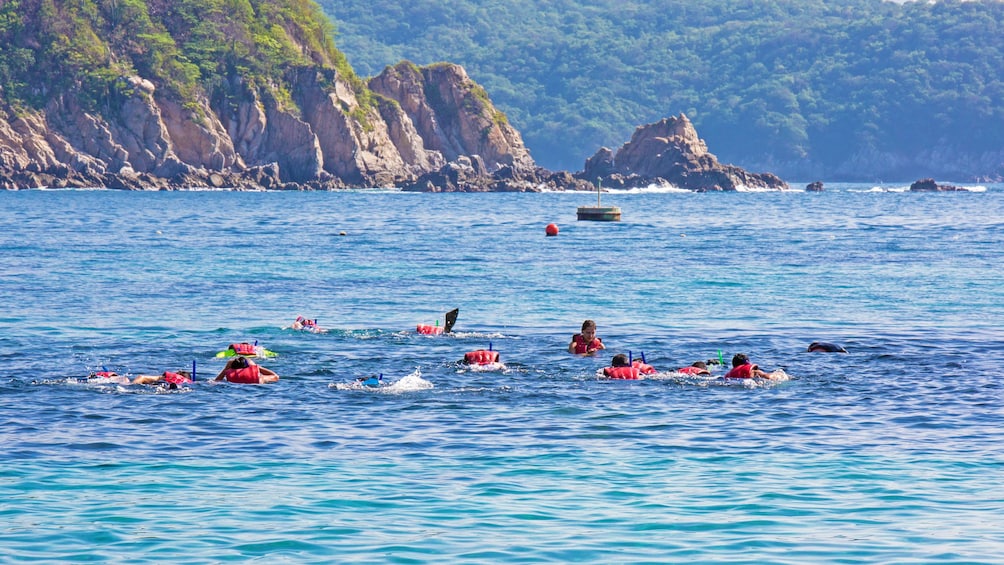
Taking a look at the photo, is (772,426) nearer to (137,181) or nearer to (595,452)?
(595,452)

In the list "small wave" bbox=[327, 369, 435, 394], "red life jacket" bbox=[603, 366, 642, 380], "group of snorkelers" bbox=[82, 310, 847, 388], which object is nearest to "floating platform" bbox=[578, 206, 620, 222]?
"group of snorkelers" bbox=[82, 310, 847, 388]

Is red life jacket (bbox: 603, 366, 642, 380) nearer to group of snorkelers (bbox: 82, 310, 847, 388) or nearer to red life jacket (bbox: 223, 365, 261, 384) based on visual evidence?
group of snorkelers (bbox: 82, 310, 847, 388)

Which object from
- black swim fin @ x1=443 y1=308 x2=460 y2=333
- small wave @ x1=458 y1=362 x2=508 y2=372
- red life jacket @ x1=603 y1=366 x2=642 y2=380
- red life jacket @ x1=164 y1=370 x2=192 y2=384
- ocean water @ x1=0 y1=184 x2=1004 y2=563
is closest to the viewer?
ocean water @ x1=0 y1=184 x2=1004 y2=563

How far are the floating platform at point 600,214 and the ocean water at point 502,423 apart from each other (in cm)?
5346

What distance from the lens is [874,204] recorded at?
15200 cm

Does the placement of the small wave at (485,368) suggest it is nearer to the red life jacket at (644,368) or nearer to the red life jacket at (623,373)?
the red life jacket at (623,373)

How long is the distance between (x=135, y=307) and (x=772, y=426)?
79.9ft

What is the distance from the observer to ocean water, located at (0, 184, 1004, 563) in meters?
15.8

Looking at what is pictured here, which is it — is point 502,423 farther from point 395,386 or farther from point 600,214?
point 600,214

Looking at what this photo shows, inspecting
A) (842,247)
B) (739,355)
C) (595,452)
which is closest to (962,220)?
(842,247)

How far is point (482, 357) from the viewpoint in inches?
1123

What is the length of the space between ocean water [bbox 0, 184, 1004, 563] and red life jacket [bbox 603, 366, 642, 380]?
57 centimetres

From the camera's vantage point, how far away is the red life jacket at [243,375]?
26.2 meters

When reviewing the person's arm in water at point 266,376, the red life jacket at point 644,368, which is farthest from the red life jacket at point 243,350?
the red life jacket at point 644,368
